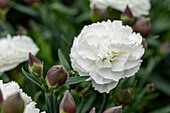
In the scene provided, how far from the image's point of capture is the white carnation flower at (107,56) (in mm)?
617

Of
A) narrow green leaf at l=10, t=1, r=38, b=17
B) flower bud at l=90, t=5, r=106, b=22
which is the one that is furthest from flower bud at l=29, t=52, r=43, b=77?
narrow green leaf at l=10, t=1, r=38, b=17

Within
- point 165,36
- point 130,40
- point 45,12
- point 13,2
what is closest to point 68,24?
point 45,12

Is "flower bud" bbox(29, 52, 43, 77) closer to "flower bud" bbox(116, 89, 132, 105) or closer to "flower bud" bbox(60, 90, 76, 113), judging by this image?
"flower bud" bbox(60, 90, 76, 113)

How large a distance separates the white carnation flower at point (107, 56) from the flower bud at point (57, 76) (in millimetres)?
63

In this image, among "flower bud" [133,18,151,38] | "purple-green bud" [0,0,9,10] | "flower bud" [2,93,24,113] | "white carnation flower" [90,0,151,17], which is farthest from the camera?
"purple-green bud" [0,0,9,10]

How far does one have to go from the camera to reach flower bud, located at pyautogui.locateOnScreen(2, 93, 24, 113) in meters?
0.48

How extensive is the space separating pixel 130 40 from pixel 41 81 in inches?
9.2

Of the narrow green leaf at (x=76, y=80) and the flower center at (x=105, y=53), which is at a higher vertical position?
the flower center at (x=105, y=53)

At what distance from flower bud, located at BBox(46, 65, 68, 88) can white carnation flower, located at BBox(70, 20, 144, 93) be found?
0.06m

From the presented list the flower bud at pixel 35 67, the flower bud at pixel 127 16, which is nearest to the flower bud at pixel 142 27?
the flower bud at pixel 127 16

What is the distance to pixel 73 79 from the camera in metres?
0.63

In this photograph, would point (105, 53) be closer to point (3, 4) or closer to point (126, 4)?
point (126, 4)

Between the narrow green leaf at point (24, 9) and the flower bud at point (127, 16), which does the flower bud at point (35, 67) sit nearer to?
the flower bud at point (127, 16)

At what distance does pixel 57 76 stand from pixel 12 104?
124 millimetres
